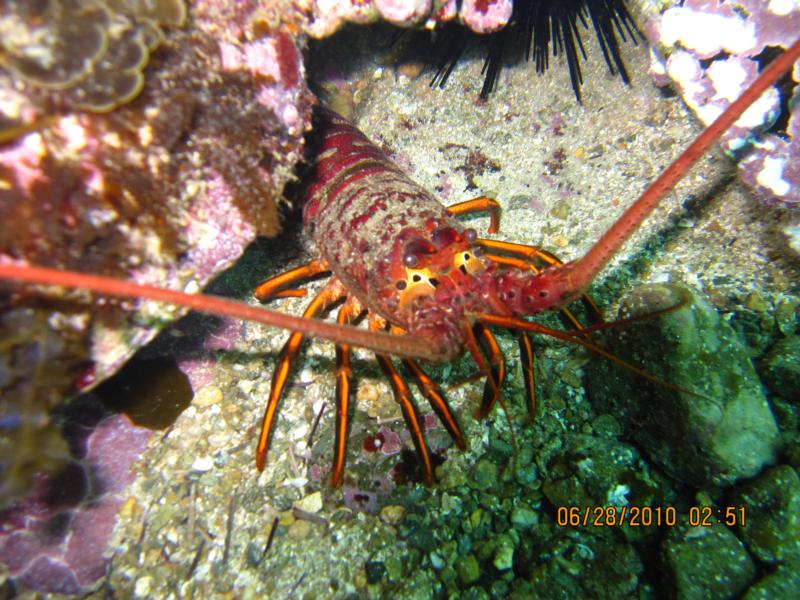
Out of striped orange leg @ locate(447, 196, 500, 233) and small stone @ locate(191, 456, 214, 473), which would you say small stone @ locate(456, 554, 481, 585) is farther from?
striped orange leg @ locate(447, 196, 500, 233)

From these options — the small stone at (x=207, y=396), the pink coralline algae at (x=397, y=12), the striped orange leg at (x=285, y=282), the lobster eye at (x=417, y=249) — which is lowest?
the small stone at (x=207, y=396)

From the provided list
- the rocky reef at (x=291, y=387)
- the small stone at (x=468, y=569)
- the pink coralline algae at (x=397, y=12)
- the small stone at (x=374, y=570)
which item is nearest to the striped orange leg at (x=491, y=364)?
the rocky reef at (x=291, y=387)

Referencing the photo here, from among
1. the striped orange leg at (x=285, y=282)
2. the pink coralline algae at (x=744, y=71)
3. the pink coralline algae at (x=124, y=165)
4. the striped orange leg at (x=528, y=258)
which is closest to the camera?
the pink coralline algae at (x=124, y=165)

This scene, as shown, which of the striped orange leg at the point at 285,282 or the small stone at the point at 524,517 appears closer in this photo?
the small stone at the point at 524,517

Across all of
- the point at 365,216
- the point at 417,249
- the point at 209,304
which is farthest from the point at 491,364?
the point at 209,304

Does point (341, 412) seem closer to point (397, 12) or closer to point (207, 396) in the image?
point (207, 396)

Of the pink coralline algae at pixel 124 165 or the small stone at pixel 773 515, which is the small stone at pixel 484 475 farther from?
the pink coralline algae at pixel 124 165

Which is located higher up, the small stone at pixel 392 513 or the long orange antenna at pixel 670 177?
the long orange antenna at pixel 670 177
